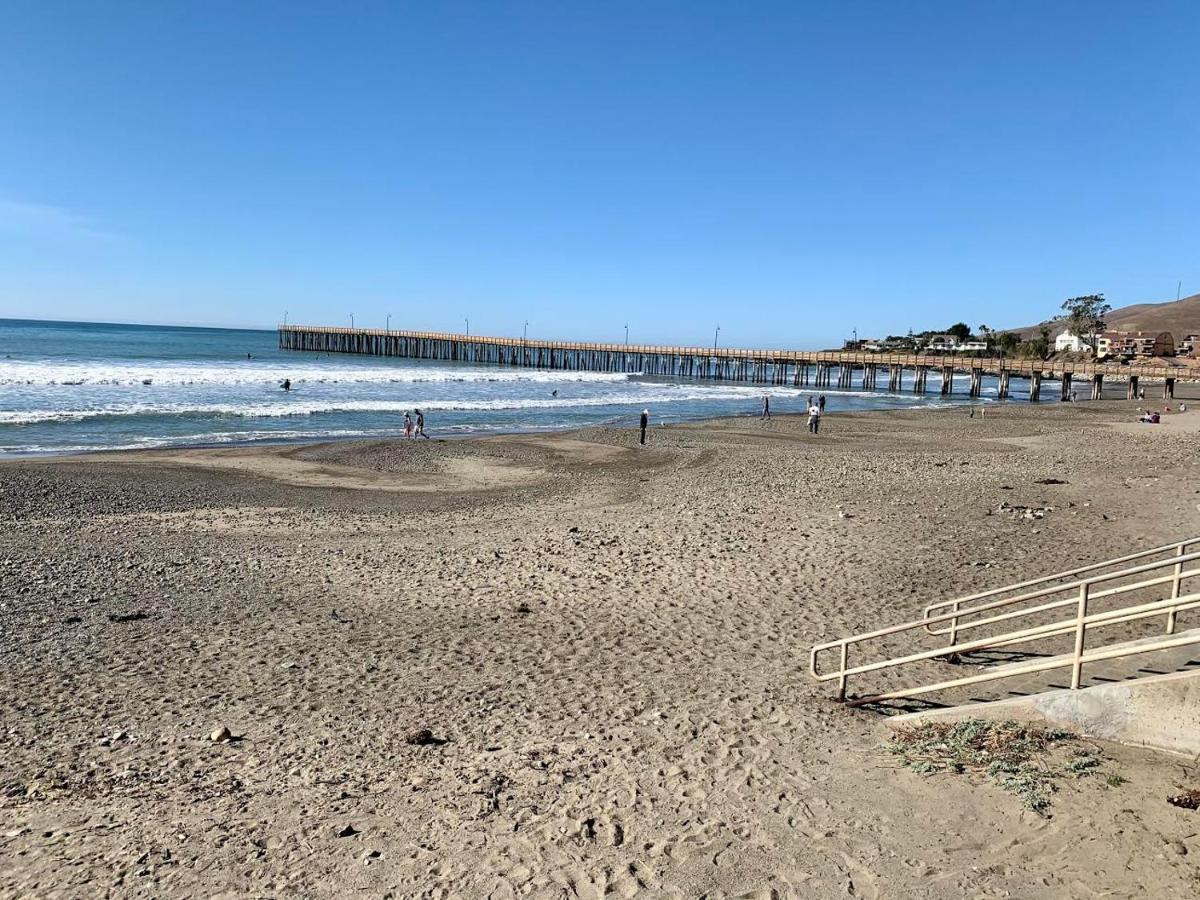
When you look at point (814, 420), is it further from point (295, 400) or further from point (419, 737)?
point (419, 737)

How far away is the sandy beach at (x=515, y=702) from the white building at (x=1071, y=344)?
124038 millimetres

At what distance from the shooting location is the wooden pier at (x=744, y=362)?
63.8 meters

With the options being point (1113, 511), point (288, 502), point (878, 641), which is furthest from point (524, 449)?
point (878, 641)

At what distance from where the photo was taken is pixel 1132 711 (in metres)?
4.90

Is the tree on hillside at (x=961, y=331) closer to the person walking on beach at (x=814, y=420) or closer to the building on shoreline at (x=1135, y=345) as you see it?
the building on shoreline at (x=1135, y=345)

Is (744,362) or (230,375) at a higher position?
(744,362)

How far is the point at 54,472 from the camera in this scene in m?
19.5

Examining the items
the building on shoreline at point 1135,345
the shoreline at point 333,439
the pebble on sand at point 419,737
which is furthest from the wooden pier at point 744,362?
the pebble on sand at point 419,737

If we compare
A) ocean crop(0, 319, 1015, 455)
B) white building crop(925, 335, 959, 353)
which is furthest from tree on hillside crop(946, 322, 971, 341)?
ocean crop(0, 319, 1015, 455)

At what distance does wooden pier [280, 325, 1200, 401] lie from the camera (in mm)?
63844

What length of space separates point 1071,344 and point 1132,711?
143m

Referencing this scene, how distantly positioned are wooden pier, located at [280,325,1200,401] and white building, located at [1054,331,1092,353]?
39.7 m

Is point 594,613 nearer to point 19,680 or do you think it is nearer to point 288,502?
point 19,680

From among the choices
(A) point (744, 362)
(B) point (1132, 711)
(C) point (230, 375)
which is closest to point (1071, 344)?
(A) point (744, 362)
